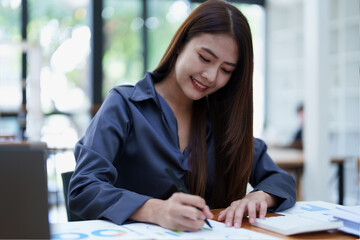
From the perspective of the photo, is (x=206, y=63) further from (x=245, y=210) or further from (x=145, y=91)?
(x=245, y=210)

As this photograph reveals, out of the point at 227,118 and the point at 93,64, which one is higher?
the point at 93,64

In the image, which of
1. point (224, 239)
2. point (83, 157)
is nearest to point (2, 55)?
point (83, 157)

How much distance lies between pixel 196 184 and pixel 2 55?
499 centimetres

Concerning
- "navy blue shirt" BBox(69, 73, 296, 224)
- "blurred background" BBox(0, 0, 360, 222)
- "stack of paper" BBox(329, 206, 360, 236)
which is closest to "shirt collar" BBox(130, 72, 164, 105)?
"navy blue shirt" BBox(69, 73, 296, 224)

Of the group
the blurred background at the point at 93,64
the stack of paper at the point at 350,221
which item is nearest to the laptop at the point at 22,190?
the stack of paper at the point at 350,221

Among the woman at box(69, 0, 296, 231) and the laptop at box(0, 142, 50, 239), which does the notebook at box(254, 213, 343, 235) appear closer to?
the woman at box(69, 0, 296, 231)

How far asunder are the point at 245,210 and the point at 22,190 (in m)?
0.58

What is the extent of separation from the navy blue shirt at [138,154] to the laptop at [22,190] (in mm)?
380

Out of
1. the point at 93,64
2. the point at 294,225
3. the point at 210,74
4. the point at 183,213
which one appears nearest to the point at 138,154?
the point at 210,74

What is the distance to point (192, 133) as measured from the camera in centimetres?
142

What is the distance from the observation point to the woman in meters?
1.12

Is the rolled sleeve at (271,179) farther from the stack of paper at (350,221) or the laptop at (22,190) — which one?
the laptop at (22,190)

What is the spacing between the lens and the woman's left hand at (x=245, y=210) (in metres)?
0.98

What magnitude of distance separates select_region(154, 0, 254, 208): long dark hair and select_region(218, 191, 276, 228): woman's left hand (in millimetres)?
229
